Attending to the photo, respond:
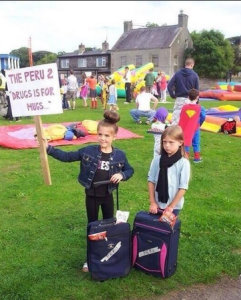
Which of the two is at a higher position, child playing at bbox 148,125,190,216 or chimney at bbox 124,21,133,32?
chimney at bbox 124,21,133,32

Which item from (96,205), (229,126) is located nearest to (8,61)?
(229,126)

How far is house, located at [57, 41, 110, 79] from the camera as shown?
54094mm

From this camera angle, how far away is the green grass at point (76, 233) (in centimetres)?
316

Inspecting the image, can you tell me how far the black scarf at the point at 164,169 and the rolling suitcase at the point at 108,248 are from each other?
1.43 feet

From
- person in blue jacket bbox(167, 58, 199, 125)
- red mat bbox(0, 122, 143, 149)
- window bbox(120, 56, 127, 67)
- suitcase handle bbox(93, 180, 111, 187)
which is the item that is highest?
window bbox(120, 56, 127, 67)

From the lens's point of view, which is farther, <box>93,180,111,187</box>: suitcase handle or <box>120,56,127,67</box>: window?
<box>120,56,127,67</box>: window

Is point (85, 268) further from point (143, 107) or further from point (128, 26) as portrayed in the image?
point (128, 26)

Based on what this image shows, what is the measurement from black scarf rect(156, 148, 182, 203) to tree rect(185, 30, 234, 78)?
44911 millimetres

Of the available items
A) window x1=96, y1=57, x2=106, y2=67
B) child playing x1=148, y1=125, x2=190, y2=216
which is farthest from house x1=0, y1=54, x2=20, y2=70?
child playing x1=148, y1=125, x2=190, y2=216

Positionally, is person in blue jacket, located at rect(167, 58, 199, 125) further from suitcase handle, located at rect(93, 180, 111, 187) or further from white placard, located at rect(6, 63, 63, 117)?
suitcase handle, located at rect(93, 180, 111, 187)

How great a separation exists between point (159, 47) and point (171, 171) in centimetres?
4626

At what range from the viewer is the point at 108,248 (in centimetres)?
315

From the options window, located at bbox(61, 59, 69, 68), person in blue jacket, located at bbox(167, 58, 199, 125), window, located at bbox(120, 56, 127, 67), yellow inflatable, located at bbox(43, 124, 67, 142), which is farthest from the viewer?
window, located at bbox(61, 59, 69, 68)

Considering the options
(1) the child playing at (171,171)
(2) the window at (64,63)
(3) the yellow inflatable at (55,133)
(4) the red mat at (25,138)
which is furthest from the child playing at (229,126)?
(2) the window at (64,63)
